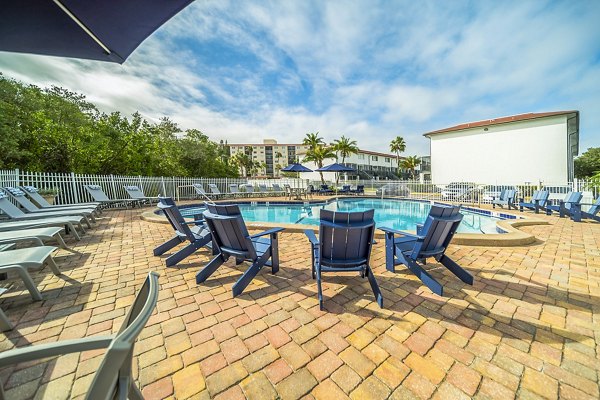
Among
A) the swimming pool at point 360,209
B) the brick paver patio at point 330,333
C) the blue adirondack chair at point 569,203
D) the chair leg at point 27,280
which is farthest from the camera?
the swimming pool at point 360,209

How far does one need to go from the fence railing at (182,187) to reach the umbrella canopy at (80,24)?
323 inches

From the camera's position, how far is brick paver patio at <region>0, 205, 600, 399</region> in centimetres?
159

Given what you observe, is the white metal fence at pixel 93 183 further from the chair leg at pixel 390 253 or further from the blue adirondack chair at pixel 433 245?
the blue adirondack chair at pixel 433 245

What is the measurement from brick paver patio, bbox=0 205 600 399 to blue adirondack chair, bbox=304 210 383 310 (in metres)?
0.36

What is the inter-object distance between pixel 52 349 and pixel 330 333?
1.88 metres

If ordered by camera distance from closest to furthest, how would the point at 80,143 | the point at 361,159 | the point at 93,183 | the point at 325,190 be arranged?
the point at 93,183
the point at 80,143
the point at 325,190
the point at 361,159

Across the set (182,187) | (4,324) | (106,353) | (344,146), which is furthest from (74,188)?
(344,146)

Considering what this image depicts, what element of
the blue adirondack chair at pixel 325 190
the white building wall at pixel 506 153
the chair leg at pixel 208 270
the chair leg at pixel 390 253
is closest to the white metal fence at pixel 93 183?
the blue adirondack chair at pixel 325 190

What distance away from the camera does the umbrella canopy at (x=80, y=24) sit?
1.99 m

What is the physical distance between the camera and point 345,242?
260 cm

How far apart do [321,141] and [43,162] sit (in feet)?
107

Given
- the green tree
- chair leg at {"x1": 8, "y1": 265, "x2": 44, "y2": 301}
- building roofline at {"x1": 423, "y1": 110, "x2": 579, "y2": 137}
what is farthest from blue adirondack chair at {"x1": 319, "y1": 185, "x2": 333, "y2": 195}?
the green tree

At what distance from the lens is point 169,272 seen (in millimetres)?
3461

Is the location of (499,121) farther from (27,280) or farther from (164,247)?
(27,280)
